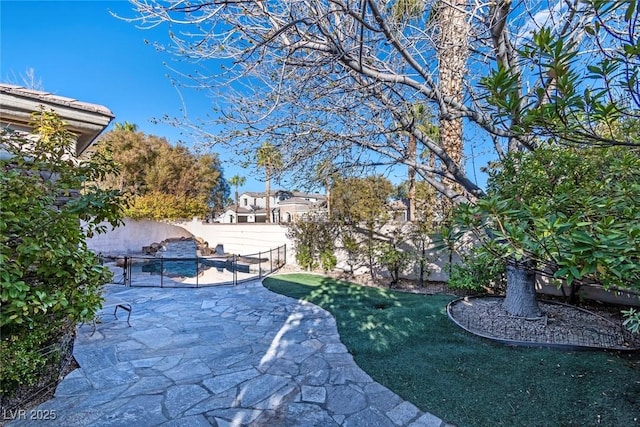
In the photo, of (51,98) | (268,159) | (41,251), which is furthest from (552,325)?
(51,98)

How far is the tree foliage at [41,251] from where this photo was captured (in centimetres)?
251

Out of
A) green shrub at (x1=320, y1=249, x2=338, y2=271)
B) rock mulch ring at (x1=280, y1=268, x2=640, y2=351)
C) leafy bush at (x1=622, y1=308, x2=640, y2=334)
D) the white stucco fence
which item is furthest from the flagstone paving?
the white stucco fence

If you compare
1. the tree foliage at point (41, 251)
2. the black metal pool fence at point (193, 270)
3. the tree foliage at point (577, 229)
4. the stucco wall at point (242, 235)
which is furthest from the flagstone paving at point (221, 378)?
the stucco wall at point (242, 235)

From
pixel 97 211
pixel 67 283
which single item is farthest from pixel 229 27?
pixel 67 283

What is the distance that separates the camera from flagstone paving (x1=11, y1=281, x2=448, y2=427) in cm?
270

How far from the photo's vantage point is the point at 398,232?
Answer: 8.30 meters

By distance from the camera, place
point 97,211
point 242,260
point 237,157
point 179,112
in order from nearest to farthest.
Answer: point 97,211
point 179,112
point 237,157
point 242,260

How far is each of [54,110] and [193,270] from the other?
877 cm

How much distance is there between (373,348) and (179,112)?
13.8ft

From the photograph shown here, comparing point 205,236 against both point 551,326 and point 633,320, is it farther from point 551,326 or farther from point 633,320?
point 633,320

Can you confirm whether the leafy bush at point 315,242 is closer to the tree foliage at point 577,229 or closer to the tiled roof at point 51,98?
the tiled roof at point 51,98

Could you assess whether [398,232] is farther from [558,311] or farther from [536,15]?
[536,15]

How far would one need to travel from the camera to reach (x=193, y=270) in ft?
38.1

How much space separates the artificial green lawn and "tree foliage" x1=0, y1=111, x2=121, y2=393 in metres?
3.02
